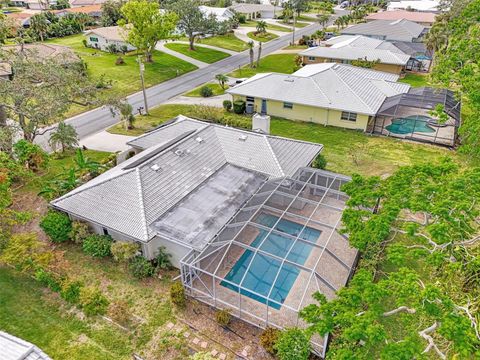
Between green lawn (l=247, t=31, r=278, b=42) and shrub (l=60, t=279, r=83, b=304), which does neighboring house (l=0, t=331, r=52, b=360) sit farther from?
green lawn (l=247, t=31, r=278, b=42)

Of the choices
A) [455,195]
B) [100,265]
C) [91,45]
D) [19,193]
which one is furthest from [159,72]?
[455,195]

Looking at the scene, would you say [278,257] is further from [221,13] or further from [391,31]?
[221,13]

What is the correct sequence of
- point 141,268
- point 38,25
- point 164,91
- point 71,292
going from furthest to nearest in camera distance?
point 38,25 → point 164,91 → point 141,268 → point 71,292

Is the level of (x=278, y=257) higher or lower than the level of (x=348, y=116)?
higher

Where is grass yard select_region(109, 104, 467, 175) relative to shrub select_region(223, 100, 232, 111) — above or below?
below

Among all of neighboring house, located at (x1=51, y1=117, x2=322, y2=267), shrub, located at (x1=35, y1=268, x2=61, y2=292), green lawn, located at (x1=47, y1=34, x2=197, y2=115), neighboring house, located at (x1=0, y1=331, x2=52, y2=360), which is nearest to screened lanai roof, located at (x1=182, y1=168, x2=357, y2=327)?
neighboring house, located at (x1=51, y1=117, x2=322, y2=267)

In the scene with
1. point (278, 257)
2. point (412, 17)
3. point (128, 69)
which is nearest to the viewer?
point (278, 257)

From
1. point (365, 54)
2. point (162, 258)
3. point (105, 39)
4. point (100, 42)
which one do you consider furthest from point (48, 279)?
point (100, 42)

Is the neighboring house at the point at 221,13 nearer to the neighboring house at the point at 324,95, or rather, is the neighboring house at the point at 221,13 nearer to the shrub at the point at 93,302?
the neighboring house at the point at 324,95
